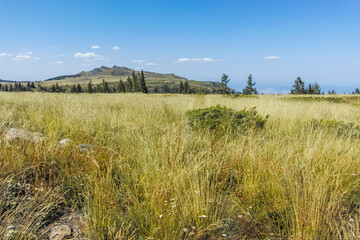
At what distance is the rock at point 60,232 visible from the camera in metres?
1.49

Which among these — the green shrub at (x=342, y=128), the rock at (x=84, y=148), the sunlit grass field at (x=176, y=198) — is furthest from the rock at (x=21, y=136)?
the green shrub at (x=342, y=128)

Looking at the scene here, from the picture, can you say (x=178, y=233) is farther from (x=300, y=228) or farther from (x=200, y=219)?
(x=300, y=228)

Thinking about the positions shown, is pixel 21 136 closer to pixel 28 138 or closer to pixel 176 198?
pixel 28 138

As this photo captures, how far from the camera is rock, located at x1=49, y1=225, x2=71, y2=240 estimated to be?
149 centimetres

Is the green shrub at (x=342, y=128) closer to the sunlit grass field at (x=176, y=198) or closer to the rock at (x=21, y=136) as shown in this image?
the sunlit grass field at (x=176, y=198)

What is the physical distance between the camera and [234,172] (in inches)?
95.6

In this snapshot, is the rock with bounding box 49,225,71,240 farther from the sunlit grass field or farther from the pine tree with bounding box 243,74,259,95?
the pine tree with bounding box 243,74,259,95

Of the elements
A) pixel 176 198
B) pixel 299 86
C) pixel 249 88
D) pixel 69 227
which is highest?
pixel 299 86

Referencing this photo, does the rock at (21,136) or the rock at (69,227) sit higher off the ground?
the rock at (21,136)

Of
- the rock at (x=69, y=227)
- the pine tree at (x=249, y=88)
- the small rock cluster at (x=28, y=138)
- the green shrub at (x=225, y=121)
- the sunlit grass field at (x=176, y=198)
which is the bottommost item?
the rock at (x=69, y=227)

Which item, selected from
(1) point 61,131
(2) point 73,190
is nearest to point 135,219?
(2) point 73,190

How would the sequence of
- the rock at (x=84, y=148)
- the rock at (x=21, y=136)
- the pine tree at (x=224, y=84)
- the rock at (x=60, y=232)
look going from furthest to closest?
1. the pine tree at (x=224, y=84)
2. the rock at (x=21, y=136)
3. the rock at (x=84, y=148)
4. the rock at (x=60, y=232)

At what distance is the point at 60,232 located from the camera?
1.53m

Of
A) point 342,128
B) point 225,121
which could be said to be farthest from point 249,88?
point 225,121
